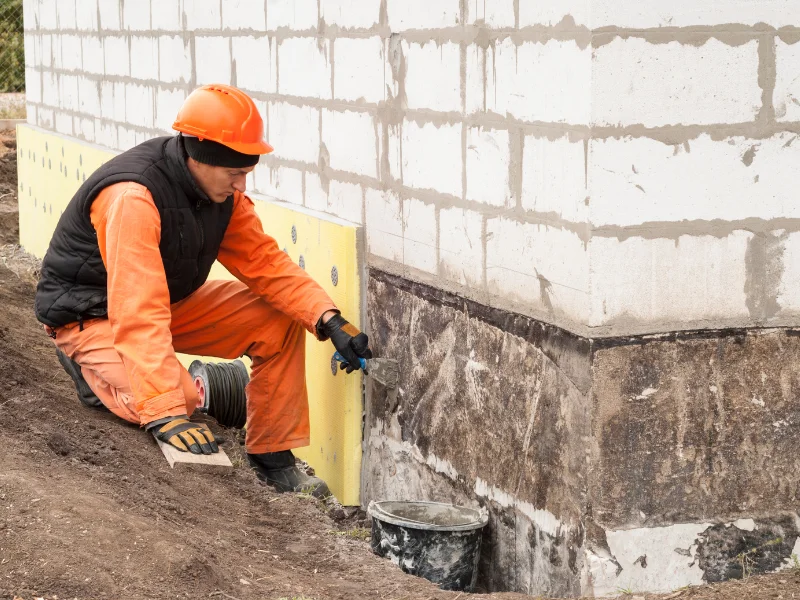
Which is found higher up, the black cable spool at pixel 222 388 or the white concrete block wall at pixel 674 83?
the white concrete block wall at pixel 674 83

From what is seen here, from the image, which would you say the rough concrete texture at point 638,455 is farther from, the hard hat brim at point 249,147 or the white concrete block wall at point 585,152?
the hard hat brim at point 249,147

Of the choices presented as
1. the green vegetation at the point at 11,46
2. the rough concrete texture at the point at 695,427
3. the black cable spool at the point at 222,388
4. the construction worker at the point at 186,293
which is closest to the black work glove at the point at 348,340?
the construction worker at the point at 186,293

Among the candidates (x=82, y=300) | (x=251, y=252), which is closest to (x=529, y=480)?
(x=251, y=252)

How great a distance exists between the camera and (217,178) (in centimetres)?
466

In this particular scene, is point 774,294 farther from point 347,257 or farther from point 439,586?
point 347,257

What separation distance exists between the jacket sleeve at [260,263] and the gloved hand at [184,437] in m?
0.79

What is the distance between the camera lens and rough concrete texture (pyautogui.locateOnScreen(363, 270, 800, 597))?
136 inches

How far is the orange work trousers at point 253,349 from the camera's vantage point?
505cm

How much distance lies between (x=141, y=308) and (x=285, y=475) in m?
1.18

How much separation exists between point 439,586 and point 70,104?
728 centimetres

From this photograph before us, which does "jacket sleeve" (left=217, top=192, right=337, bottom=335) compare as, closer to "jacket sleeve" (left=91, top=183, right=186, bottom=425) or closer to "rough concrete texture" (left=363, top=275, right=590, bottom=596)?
"rough concrete texture" (left=363, top=275, right=590, bottom=596)

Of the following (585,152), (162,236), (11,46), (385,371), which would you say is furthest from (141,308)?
(11,46)

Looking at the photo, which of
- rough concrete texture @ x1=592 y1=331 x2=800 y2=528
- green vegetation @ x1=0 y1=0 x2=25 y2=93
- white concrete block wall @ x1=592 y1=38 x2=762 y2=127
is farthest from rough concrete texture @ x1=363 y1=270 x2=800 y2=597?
green vegetation @ x1=0 y1=0 x2=25 y2=93

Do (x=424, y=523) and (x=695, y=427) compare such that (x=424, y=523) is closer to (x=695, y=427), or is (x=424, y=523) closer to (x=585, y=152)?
(x=695, y=427)
